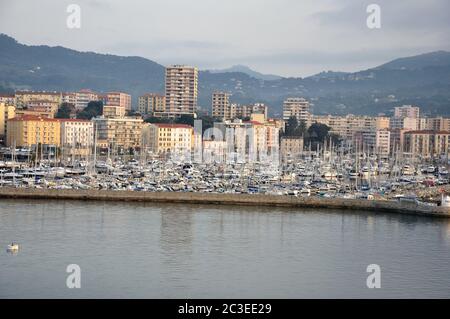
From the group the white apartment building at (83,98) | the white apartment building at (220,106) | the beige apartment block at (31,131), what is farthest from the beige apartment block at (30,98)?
the beige apartment block at (31,131)

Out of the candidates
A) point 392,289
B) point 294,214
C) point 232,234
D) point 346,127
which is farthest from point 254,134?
point 392,289

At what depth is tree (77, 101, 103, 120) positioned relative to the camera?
40.1 meters

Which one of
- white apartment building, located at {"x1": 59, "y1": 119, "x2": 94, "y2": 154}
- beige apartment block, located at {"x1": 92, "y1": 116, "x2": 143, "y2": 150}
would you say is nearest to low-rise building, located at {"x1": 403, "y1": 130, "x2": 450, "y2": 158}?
beige apartment block, located at {"x1": 92, "y1": 116, "x2": 143, "y2": 150}

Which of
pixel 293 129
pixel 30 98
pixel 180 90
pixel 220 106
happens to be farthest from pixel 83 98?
pixel 293 129

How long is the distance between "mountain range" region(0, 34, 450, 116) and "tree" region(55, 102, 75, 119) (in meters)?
28.0

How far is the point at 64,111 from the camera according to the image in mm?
40406

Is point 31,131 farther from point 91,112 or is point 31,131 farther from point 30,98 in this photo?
point 30,98

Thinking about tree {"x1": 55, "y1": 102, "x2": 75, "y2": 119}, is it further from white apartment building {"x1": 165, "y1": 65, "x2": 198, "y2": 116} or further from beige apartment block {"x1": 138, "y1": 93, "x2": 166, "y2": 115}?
beige apartment block {"x1": 138, "y1": 93, "x2": 166, "y2": 115}

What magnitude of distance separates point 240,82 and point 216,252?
9434cm

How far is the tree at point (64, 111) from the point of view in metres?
39.7
